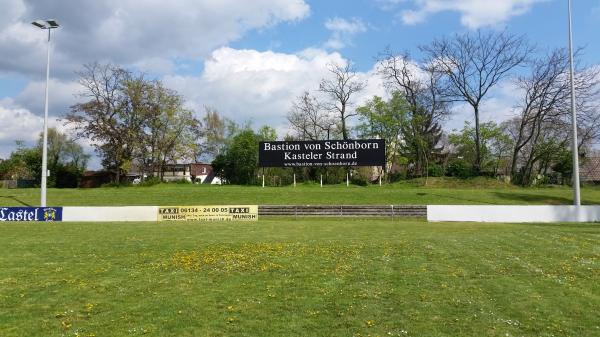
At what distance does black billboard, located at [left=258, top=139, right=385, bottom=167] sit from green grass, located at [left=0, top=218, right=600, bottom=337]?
31.4 metres

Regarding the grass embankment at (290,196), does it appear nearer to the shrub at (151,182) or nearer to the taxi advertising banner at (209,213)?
the shrub at (151,182)

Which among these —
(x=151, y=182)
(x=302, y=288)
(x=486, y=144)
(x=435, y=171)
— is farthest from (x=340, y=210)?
(x=486, y=144)

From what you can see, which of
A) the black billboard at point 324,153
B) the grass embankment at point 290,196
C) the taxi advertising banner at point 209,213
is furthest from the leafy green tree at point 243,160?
the taxi advertising banner at point 209,213

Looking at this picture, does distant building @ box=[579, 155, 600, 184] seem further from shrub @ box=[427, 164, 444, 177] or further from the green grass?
the green grass

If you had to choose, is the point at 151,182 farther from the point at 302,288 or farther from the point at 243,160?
the point at 302,288

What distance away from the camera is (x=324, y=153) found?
49219 mm

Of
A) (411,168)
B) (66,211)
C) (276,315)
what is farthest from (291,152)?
(276,315)

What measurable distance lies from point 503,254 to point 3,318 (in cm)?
1274

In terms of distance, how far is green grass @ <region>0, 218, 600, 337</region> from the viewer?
8.40m

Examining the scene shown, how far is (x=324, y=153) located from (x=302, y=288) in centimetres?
3861

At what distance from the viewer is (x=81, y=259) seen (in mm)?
14391

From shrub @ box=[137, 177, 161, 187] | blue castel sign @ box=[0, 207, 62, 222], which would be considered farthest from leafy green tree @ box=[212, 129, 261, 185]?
blue castel sign @ box=[0, 207, 62, 222]

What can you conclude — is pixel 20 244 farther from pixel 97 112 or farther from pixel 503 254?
pixel 97 112

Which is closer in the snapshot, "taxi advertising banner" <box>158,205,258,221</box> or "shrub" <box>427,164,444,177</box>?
"taxi advertising banner" <box>158,205,258,221</box>
